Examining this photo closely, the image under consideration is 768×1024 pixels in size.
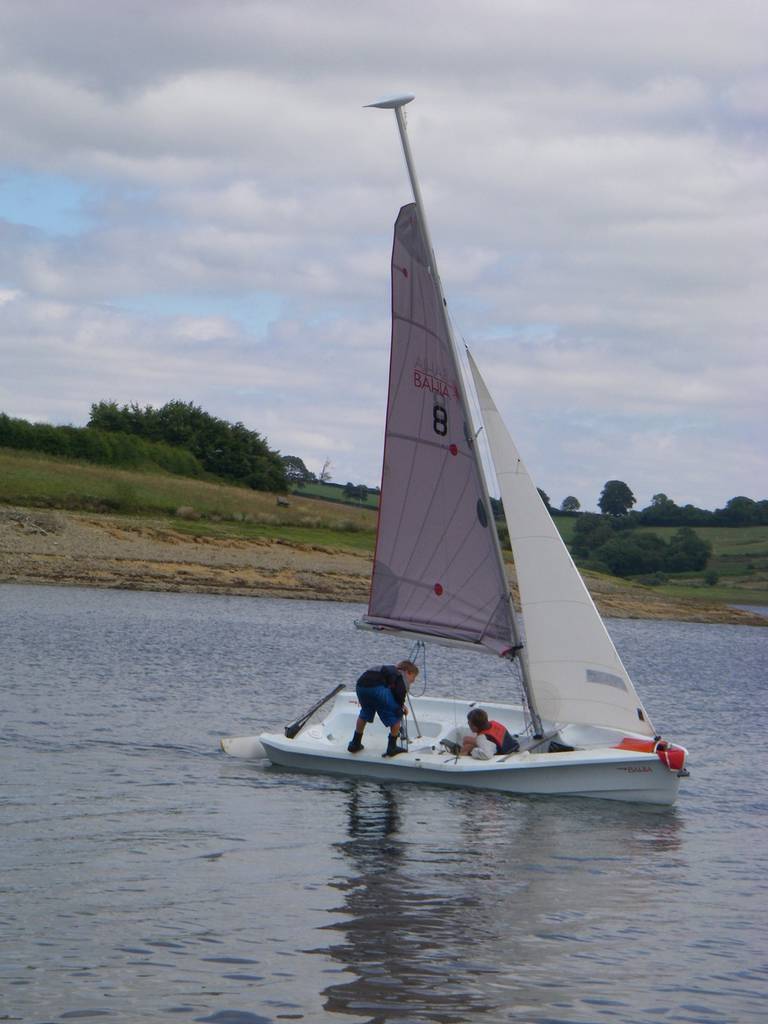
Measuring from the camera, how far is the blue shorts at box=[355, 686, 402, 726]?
59.7 ft

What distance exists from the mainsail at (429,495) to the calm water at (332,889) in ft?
8.24

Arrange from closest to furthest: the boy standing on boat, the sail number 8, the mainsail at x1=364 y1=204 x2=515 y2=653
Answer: the boy standing on boat
the mainsail at x1=364 y1=204 x2=515 y2=653
the sail number 8

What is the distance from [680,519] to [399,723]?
A: 129 m

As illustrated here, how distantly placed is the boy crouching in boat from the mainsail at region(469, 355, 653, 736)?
61 cm

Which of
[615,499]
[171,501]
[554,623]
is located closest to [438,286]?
[554,623]

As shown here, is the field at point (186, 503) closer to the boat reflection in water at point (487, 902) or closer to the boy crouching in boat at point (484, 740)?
the boy crouching in boat at point (484, 740)

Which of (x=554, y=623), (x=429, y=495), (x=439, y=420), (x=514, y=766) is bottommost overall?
(x=514, y=766)

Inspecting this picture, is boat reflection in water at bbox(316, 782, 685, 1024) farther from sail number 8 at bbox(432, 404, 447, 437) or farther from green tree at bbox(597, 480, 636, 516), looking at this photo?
green tree at bbox(597, 480, 636, 516)

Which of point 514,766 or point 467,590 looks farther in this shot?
point 467,590

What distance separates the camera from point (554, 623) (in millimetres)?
18453

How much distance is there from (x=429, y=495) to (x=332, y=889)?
279 inches

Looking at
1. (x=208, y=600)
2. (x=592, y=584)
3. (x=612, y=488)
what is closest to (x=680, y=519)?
(x=612, y=488)

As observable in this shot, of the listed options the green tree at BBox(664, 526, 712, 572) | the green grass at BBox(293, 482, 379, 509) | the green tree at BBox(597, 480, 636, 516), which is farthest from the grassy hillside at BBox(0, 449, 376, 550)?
the green tree at BBox(597, 480, 636, 516)

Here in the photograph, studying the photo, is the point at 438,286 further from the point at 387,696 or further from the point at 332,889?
the point at 332,889
